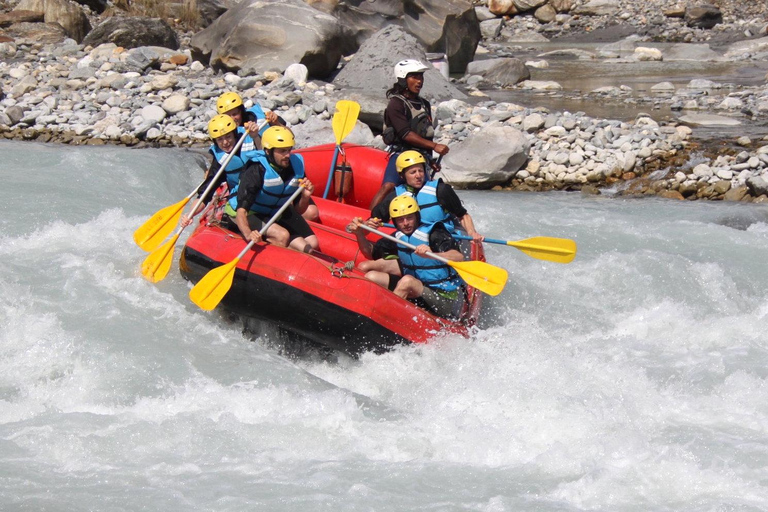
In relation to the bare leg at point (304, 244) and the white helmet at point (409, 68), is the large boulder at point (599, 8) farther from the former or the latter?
the bare leg at point (304, 244)

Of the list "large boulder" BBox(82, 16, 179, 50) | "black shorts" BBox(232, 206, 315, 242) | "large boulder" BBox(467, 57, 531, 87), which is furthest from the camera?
"large boulder" BBox(467, 57, 531, 87)

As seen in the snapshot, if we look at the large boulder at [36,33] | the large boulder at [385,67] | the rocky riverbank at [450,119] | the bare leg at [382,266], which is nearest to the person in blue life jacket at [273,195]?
the bare leg at [382,266]

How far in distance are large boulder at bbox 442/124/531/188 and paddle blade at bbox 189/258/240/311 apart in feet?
14.6

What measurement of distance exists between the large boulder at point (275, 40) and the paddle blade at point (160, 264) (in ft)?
22.3

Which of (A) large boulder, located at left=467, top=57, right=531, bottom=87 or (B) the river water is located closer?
(B) the river water

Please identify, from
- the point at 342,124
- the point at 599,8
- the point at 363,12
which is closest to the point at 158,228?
the point at 342,124

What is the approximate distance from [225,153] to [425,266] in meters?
1.66

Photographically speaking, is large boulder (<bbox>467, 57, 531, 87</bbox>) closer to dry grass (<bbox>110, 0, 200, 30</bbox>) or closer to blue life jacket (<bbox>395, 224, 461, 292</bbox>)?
dry grass (<bbox>110, 0, 200, 30</bbox>)

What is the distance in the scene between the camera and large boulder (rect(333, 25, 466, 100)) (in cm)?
1184

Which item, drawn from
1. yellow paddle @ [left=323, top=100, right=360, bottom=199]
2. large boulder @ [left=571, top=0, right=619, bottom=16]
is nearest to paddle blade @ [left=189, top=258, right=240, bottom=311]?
yellow paddle @ [left=323, top=100, right=360, bottom=199]

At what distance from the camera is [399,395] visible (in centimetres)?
502

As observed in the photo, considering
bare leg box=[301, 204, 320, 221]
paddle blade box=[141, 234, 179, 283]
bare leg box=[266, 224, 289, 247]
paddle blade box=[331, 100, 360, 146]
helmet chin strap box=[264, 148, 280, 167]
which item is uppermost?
helmet chin strap box=[264, 148, 280, 167]

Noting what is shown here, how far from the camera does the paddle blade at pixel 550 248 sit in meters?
5.57

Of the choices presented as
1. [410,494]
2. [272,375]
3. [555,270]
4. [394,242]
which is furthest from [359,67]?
[410,494]
